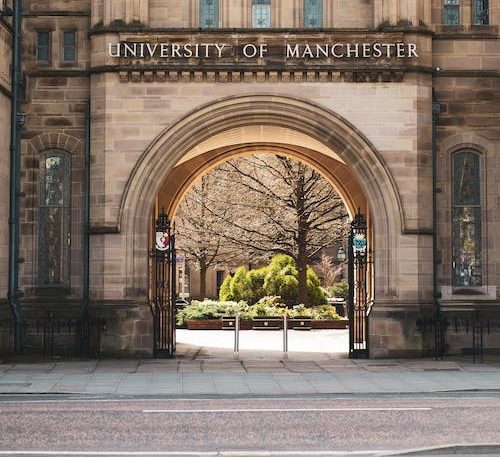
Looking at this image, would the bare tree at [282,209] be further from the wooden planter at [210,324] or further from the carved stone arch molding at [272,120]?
the carved stone arch molding at [272,120]

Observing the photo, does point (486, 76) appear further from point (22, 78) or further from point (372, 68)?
point (22, 78)

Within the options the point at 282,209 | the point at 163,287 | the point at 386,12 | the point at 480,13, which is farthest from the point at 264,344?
the point at 282,209

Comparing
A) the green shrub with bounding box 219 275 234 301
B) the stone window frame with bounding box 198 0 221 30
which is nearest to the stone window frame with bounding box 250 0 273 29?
the stone window frame with bounding box 198 0 221 30

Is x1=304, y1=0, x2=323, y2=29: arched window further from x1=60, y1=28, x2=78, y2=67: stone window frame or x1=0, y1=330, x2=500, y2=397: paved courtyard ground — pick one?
x1=0, y1=330, x2=500, y2=397: paved courtyard ground

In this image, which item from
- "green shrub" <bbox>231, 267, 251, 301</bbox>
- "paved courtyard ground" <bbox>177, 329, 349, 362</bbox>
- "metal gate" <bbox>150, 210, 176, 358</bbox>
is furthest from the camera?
"green shrub" <bbox>231, 267, 251, 301</bbox>

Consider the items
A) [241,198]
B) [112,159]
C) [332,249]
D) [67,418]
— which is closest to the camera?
[67,418]

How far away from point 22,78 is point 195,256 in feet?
104

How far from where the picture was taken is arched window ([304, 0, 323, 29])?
76.0 feet

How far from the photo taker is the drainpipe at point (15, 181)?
73.2ft

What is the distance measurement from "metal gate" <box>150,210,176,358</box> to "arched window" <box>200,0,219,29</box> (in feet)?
14.5

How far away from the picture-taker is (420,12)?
2269cm

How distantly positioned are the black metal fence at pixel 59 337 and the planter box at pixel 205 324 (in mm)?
13854

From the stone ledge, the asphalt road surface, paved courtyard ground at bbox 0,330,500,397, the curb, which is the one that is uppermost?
the stone ledge

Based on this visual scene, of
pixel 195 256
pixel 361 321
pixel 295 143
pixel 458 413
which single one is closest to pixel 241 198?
pixel 195 256
